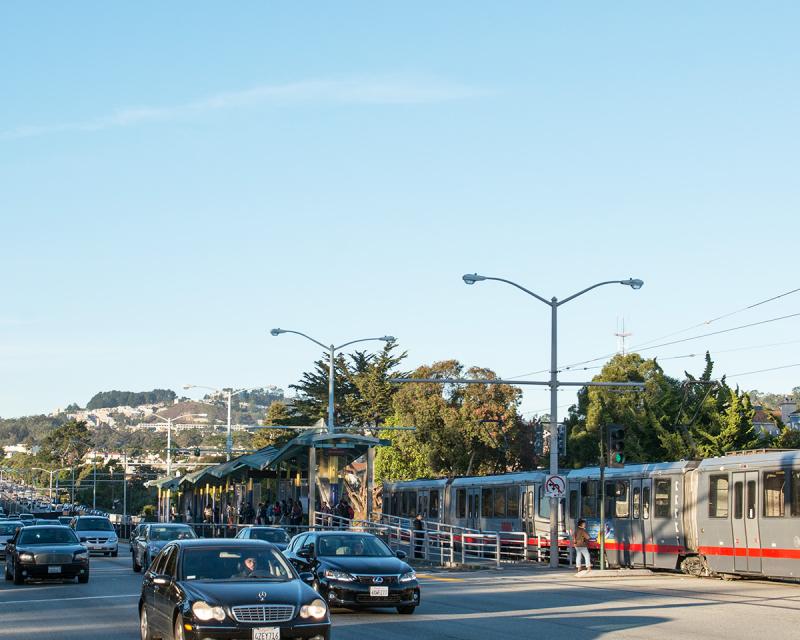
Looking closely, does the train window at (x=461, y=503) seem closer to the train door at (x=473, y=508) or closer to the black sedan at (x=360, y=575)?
the train door at (x=473, y=508)

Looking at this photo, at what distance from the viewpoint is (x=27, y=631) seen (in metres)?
18.6

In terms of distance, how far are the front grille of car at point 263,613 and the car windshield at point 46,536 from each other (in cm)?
1842

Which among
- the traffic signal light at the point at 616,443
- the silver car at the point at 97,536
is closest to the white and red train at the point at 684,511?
the traffic signal light at the point at 616,443

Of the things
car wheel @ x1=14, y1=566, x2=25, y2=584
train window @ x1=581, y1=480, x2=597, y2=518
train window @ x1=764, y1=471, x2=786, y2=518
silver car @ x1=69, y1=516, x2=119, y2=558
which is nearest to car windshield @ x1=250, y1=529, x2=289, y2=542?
car wheel @ x1=14, y1=566, x2=25, y2=584

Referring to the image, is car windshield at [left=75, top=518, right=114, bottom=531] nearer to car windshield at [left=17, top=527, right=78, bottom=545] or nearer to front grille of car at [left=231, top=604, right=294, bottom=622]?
car windshield at [left=17, top=527, right=78, bottom=545]

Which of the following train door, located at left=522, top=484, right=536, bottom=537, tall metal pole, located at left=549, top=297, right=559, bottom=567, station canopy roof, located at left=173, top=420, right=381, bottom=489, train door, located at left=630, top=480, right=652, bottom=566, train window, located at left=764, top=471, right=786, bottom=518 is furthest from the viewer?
train door, located at left=522, top=484, right=536, bottom=537

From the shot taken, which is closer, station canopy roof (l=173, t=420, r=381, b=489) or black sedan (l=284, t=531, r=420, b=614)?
black sedan (l=284, t=531, r=420, b=614)

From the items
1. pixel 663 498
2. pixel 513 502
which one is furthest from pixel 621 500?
pixel 513 502

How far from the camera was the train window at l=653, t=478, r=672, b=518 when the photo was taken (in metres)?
35.4

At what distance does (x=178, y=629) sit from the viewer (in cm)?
1435

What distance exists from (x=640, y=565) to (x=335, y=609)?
55.8 ft

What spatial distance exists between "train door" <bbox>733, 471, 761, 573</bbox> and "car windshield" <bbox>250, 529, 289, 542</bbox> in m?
11.3

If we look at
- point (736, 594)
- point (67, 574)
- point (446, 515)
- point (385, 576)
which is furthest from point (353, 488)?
point (385, 576)

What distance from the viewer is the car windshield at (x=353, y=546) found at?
885 inches
